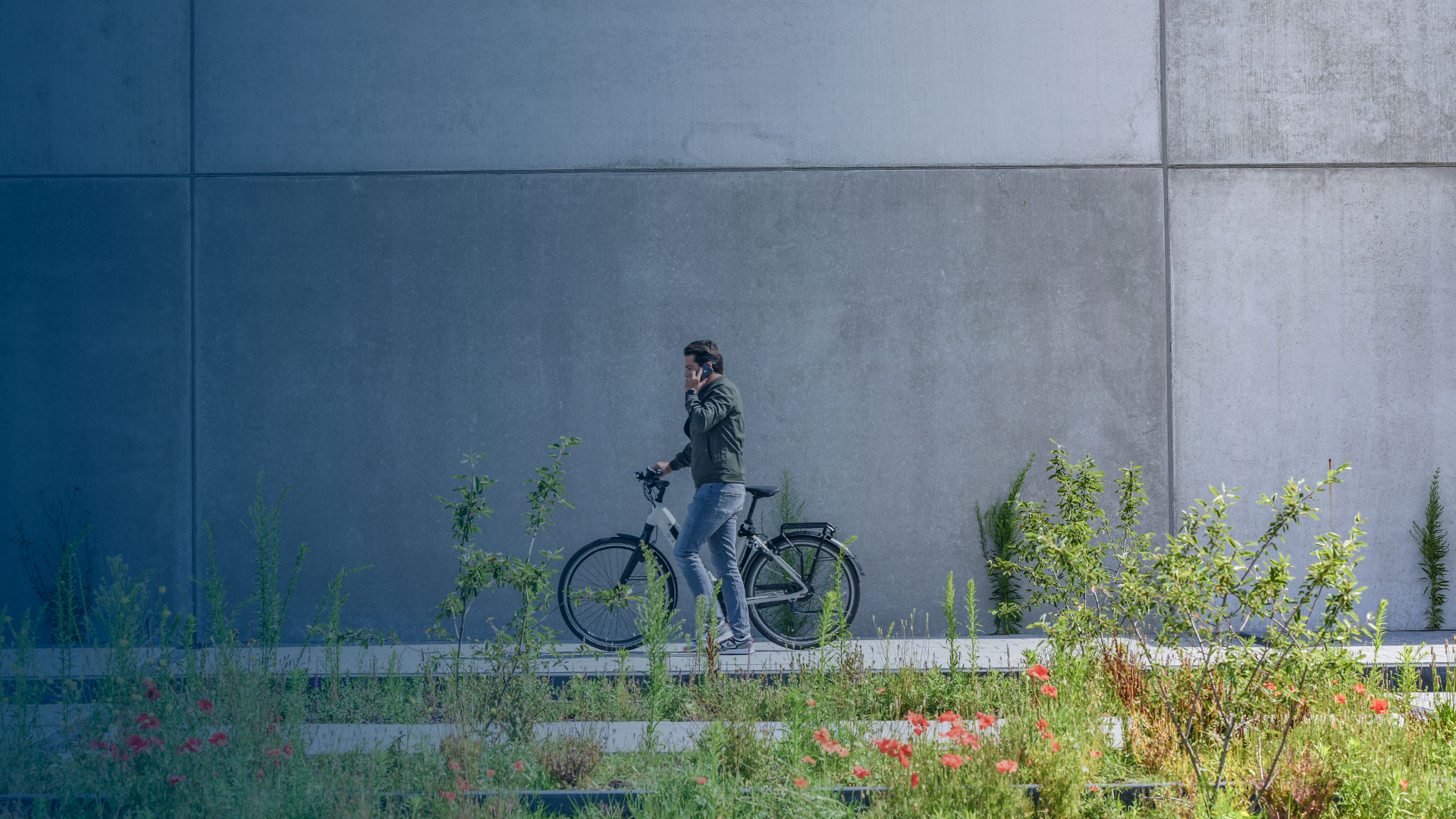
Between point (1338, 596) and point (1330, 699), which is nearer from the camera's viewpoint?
point (1338, 596)

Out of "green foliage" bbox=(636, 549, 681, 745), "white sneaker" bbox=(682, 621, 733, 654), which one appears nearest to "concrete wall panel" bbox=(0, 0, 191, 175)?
"white sneaker" bbox=(682, 621, 733, 654)

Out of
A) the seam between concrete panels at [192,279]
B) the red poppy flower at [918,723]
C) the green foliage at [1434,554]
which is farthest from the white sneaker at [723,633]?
the green foliage at [1434,554]

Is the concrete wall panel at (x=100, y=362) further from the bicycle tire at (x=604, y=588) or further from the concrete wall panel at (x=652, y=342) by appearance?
the bicycle tire at (x=604, y=588)

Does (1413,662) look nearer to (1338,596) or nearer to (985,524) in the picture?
(1338,596)

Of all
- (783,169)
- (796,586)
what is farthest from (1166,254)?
(796,586)

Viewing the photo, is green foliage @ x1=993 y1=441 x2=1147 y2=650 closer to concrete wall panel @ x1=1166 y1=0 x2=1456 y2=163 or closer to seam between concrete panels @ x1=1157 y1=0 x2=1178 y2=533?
seam between concrete panels @ x1=1157 y1=0 x2=1178 y2=533

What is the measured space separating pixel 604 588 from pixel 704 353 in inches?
79.5

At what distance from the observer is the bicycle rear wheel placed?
7.02 m

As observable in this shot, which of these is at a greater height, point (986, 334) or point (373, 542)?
point (986, 334)

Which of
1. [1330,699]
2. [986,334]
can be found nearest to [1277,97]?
[986,334]

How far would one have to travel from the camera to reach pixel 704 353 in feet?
20.9

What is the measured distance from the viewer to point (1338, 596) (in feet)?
11.9

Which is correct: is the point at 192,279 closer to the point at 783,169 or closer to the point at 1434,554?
the point at 783,169

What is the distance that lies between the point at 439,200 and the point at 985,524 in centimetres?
498
